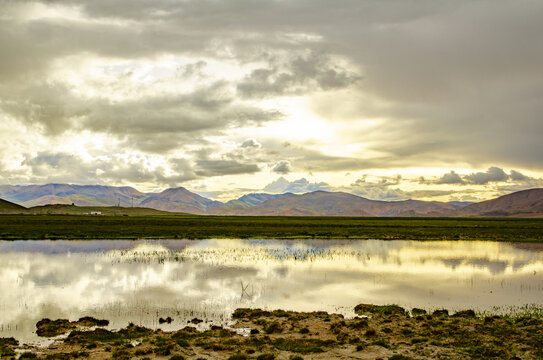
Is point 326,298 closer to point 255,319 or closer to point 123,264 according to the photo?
point 255,319

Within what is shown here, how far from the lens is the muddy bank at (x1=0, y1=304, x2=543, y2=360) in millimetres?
14172

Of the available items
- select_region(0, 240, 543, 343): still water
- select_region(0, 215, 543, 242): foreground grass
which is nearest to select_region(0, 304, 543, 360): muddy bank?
select_region(0, 240, 543, 343): still water

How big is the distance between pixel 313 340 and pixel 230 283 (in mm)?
12386

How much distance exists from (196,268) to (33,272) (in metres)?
12.2

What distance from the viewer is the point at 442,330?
1684cm

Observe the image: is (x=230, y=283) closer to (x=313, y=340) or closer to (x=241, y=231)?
(x=313, y=340)

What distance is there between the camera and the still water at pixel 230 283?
2073 cm

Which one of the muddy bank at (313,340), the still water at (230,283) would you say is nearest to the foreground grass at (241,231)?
the still water at (230,283)

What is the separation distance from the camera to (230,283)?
27344 millimetres

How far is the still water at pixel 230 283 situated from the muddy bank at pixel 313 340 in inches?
65.6

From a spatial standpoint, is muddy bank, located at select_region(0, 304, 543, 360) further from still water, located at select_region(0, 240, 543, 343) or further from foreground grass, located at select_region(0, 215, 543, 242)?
foreground grass, located at select_region(0, 215, 543, 242)

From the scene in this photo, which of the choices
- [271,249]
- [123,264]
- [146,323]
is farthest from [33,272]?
[271,249]

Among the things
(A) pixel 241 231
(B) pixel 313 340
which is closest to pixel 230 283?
(B) pixel 313 340

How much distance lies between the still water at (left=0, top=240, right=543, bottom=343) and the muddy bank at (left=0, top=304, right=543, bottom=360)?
1.67 metres
